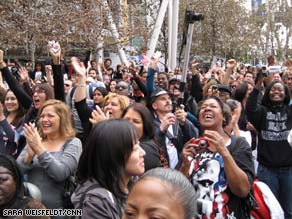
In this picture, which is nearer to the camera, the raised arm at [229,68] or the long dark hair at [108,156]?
the long dark hair at [108,156]

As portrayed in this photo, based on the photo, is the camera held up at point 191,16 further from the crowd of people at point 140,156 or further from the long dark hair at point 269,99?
the long dark hair at point 269,99

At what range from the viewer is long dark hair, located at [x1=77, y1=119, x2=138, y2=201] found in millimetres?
2545

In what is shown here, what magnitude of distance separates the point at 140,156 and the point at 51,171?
36.4 inches

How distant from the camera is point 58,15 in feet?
43.7

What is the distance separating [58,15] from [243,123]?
→ 862cm

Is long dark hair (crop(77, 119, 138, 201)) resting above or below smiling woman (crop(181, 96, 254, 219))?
above

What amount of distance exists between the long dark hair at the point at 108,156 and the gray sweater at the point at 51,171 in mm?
763

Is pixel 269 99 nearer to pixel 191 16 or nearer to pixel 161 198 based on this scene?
pixel 191 16

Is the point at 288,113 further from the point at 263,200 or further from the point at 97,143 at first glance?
the point at 97,143

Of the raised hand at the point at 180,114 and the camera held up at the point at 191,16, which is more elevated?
the camera held up at the point at 191,16

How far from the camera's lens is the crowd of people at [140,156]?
91.0 inches

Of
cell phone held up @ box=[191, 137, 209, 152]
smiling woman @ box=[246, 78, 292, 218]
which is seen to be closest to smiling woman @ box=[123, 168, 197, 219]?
cell phone held up @ box=[191, 137, 209, 152]

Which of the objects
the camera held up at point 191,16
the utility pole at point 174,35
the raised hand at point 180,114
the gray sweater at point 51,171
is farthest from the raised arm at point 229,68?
the utility pole at point 174,35

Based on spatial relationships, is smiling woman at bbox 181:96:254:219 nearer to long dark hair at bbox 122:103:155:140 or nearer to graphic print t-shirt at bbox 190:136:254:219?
graphic print t-shirt at bbox 190:136:254:219
